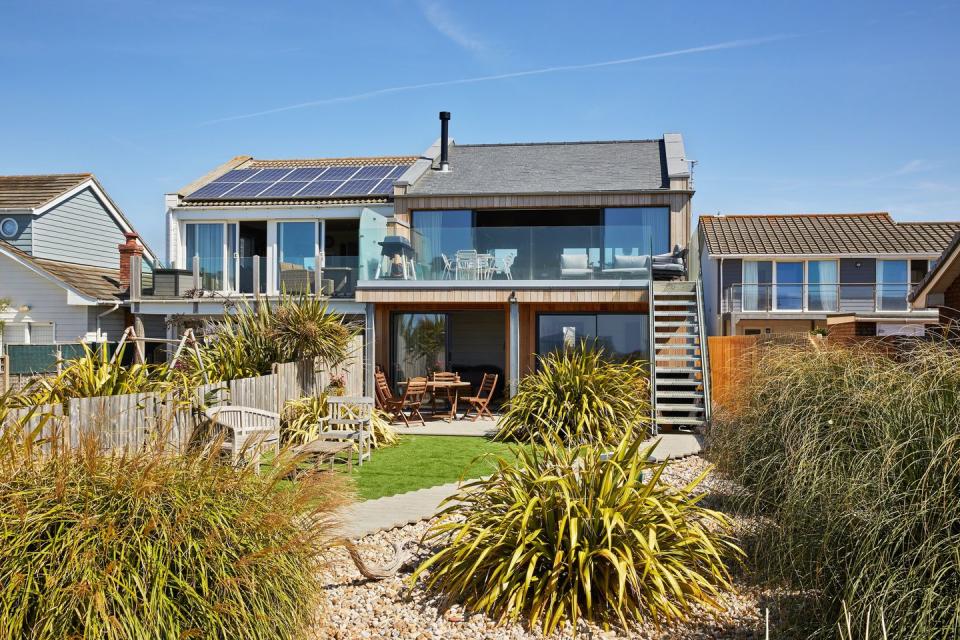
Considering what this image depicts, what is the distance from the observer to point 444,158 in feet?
70.7

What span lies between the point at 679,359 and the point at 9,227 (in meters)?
19.1

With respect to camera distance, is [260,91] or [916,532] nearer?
[916,532]

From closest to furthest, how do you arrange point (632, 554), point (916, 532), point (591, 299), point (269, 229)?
point (916, 532), point (632, 554), point (591, 299), point (269, 229)

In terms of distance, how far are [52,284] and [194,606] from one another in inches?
807

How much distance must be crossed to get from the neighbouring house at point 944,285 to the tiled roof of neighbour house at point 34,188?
72.5 feet

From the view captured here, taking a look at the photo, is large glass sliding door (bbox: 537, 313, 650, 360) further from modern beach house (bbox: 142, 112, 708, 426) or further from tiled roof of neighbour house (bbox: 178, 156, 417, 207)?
tiled roof of neighbour house (bbox: 178, 156, 417, 207)

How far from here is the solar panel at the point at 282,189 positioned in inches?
830

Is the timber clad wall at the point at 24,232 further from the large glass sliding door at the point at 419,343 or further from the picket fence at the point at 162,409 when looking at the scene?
the picket fence at the point at 162,409

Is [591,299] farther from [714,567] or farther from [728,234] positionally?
[728,234]

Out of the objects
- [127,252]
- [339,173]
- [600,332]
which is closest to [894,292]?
[600,332]

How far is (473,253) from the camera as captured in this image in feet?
55.6

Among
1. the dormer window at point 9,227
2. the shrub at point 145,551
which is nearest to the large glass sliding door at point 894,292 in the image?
the shrub at point 145,551

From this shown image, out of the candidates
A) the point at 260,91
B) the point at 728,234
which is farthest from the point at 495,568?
the point at 728,234

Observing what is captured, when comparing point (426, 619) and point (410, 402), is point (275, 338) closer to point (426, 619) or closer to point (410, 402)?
point (410, 402)
